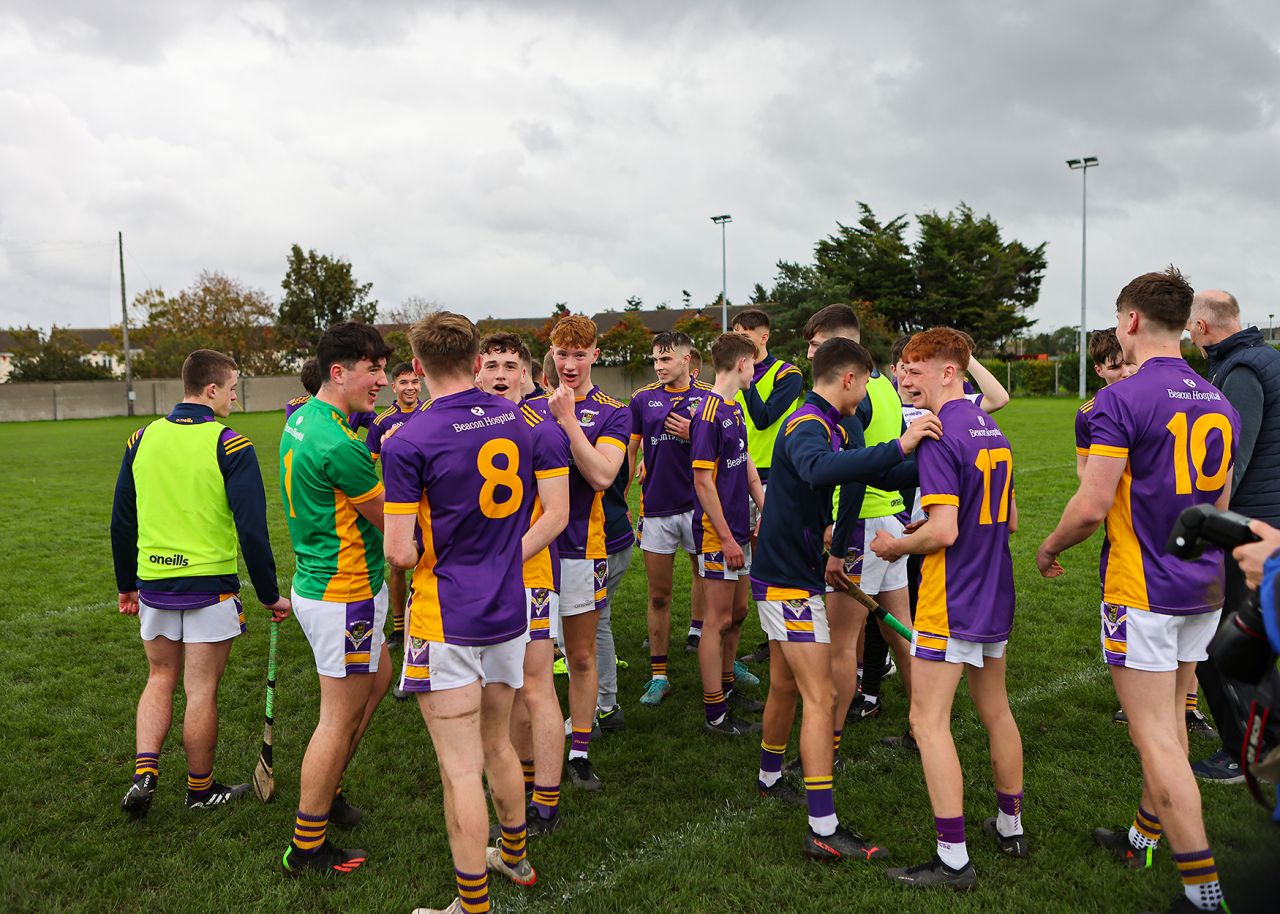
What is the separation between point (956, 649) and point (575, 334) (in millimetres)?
2460

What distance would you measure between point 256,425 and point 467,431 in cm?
3200

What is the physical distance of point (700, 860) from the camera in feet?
11.9

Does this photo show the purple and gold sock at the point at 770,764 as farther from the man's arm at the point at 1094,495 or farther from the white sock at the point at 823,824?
the man's arm at the point at 1094,495

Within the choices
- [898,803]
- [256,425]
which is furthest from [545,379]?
[256,425]

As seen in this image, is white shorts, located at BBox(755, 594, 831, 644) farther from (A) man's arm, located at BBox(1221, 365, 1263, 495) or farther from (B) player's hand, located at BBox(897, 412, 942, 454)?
(A) man's arm, located at BBox(1221, 365, 1263, 495)

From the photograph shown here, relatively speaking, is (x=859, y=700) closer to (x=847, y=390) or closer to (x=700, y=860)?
(x=700, y=860)

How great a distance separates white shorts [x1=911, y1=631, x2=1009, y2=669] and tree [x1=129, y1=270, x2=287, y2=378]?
54.5 m

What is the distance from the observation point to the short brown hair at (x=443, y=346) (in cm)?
306

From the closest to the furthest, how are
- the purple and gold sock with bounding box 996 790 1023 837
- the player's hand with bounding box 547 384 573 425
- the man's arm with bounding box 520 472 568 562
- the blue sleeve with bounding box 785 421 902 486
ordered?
the blue sleeve with bounding box 785 421 902 486 < the man's arm with bounding box 520 472 568 562 < the purple and gold sock with bounding box 996 790 1023 837 < the player's hand with bounding box 547 384 573 425

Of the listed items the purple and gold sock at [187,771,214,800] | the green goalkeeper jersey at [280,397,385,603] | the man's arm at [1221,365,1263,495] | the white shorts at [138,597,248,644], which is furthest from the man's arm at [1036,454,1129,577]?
the purple and gold sock at [187,771,214,800]

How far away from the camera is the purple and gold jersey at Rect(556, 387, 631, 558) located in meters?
4.52

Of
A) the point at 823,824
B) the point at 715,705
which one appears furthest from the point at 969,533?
the point at 715,705

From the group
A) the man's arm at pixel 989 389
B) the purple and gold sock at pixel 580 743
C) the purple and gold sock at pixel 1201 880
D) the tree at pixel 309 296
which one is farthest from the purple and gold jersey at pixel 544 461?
the tree at pixel 309 296

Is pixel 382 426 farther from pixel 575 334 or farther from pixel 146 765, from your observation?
pixel 146 765
